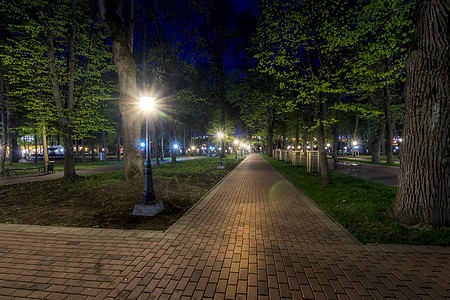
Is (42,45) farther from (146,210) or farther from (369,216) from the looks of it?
(369,216)

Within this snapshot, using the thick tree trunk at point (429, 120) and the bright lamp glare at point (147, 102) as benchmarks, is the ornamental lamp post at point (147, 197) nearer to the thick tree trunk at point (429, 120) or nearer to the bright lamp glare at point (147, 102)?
the bright lamp glare at point (147, 102)

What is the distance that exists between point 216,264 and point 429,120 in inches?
221

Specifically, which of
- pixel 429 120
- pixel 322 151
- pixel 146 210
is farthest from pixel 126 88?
pixel 429 120

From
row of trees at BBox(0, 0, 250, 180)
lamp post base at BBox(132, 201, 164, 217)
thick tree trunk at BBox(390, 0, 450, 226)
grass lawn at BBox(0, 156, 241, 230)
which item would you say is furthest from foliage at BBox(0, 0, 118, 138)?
thick tree trunk at BBox(390, 0, 450, 226)

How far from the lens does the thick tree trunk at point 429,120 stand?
4234 mm

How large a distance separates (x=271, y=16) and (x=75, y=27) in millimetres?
11517

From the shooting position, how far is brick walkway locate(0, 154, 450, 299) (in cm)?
254

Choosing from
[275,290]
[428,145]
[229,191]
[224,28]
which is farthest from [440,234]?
[224,28]

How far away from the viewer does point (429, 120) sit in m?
4.36

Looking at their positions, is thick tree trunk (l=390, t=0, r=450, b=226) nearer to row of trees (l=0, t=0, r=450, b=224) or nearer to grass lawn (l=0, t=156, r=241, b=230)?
row of trees (l=0, t=0, r=450, b=224)

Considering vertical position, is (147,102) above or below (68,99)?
below

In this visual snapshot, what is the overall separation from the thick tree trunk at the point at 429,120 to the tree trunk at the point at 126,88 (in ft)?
33.8

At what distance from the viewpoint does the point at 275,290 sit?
2553 mm

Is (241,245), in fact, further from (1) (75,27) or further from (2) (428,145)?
(1) (75,27)
